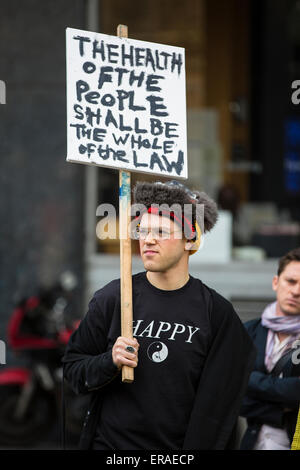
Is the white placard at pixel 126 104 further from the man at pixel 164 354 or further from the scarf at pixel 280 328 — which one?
the scarf at pixel 280 328

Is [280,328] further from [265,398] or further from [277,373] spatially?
[265,398]

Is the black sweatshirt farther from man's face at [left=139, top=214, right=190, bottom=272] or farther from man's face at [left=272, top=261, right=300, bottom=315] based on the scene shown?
man's face at [left=272, top=261, right=300, bottom=315]

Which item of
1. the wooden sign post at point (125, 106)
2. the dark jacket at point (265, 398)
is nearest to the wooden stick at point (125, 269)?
the wooden sign post at point (125, 106)

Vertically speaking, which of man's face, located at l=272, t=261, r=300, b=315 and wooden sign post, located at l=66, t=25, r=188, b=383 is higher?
wooden sign post, located at l=66, t=25, r=188, b=383

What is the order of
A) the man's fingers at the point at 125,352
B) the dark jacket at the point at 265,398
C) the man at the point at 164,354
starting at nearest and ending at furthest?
the man's fingers at the point at 125,352 → the man at the point at 164,354 → the dark jacket at the point at 265,398

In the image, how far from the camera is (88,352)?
304 centimetres

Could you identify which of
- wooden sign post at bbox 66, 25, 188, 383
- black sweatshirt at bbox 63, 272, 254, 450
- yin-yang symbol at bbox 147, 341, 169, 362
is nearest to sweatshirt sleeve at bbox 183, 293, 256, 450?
black sweatshirt at bbox 63, 272, 254, 450

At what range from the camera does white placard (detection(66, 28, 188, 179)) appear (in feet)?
9.95

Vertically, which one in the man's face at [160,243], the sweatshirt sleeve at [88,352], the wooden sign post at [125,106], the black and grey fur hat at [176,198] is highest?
the wooden sign post at [125,106]

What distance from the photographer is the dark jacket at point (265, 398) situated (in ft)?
10.8

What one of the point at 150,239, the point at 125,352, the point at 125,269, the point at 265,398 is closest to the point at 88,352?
the point at 125,352

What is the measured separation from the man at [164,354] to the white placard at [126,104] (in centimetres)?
16

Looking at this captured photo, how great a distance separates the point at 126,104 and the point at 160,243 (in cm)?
62
